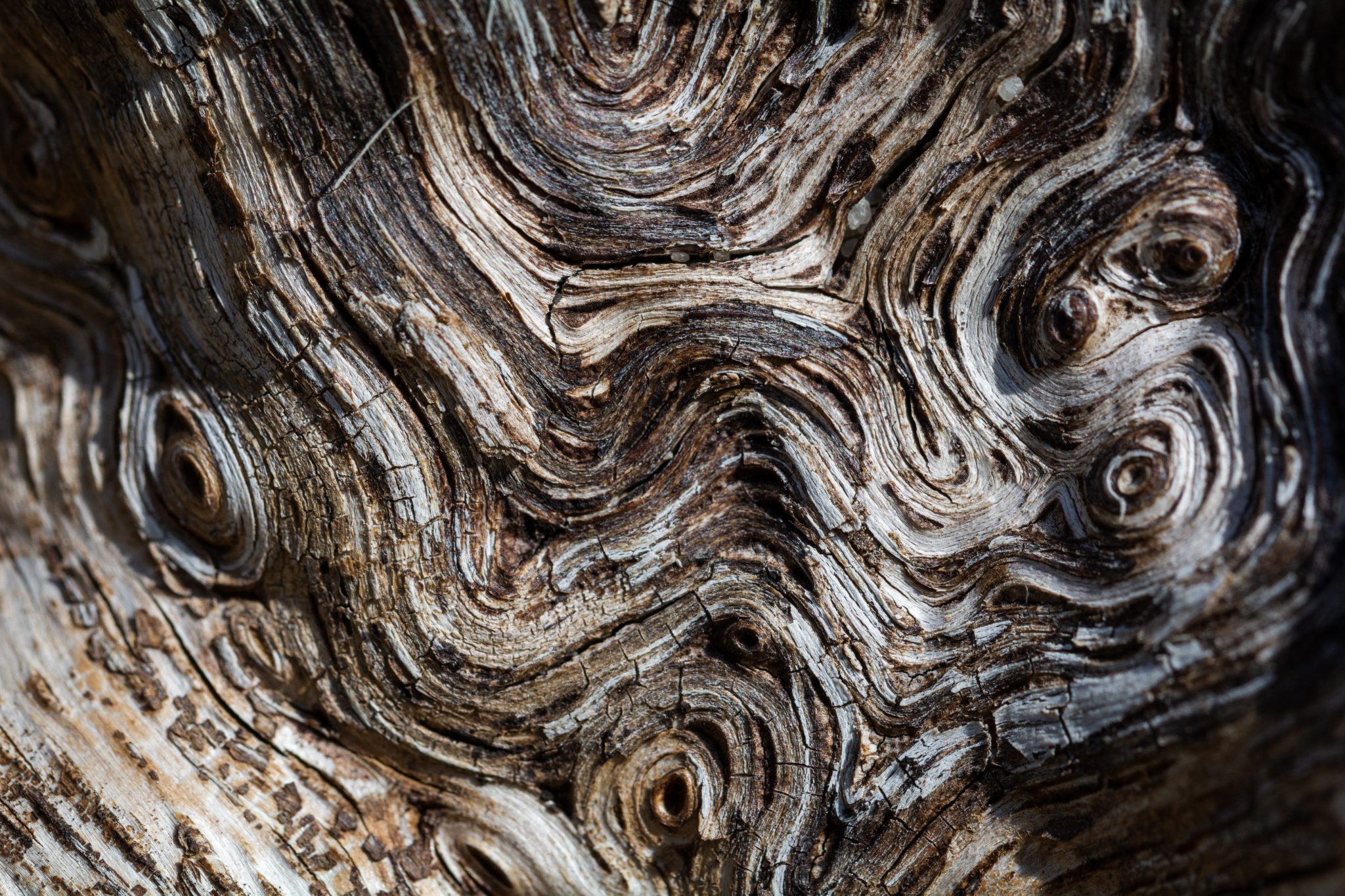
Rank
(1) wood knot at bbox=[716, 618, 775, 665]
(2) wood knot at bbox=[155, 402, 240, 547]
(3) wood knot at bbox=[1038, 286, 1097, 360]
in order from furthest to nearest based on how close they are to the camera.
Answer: (2) wood knot at bbox=[155, 402, 240, 547], (1) wood knot at bbox=[716, 618, 775, 665], (3) wood knot at bbox=[1038, 286, 1097, 360]

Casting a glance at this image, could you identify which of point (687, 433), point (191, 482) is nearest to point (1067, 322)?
point (687, 433)

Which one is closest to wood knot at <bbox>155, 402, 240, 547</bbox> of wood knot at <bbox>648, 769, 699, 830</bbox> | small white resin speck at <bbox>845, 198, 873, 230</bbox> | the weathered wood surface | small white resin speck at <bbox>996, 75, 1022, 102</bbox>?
the weathered wood surface

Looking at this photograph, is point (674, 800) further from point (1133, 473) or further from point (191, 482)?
point (191, 482)

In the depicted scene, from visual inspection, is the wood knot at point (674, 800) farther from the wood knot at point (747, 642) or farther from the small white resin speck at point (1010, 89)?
the small white resin speck at point (1010, 89)

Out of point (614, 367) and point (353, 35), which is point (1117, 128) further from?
point (353, 35)

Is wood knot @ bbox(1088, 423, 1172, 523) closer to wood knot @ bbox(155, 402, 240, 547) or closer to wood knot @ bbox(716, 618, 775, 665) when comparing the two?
wood knot @ bbox(716, 618, 775, 665)

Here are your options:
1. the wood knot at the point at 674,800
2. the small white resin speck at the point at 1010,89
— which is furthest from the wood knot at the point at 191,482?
the small white resin speck at the point at 1010,89
